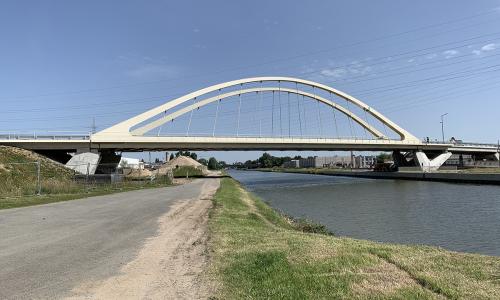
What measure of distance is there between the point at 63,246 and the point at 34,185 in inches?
852

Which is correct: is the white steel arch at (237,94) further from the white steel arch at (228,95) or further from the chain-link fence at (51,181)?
the chain-link fence at (51,181)

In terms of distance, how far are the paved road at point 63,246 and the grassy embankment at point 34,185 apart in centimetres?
620

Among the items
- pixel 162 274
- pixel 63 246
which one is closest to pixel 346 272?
pixel 162 274

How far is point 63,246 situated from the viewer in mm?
9664

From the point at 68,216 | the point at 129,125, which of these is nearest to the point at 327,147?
the point at 129,125

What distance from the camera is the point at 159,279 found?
676 cm

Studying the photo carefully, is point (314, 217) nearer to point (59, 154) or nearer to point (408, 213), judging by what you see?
point (408, 213)

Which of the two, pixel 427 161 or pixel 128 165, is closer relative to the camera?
pixel 427 161

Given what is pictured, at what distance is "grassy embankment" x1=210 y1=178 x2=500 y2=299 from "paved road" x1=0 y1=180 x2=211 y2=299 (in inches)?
84.5

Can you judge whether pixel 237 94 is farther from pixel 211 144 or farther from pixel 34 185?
pixel 34 185

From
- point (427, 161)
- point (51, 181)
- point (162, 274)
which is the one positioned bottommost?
point (162, 274)

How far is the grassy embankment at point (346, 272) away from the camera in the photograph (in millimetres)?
5582

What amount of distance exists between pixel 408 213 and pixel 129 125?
154ft

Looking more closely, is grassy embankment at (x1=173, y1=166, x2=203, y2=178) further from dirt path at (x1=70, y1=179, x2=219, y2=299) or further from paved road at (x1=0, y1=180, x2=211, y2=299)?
dirt path at (x1=70, y1=179, x2=219, y2=299)
